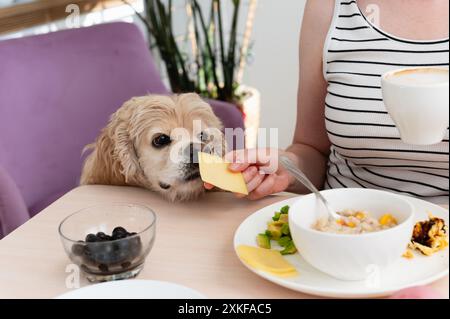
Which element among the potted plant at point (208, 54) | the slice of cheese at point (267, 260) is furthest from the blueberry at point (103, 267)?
the potted plant at point (208, 54)

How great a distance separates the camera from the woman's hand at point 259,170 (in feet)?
2.93

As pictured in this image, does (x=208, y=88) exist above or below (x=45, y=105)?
below

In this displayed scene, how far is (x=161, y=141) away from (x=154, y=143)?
0.01m

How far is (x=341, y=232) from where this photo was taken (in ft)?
2.06

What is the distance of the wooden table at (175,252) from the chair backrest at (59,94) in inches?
22.3

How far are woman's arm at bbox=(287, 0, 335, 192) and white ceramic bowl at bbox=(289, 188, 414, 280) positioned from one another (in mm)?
394

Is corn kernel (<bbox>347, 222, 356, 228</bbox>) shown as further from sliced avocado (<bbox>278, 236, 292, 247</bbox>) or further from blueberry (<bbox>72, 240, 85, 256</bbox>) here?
blueberry (<bbox>72, 240, 85, 256</bbox>)

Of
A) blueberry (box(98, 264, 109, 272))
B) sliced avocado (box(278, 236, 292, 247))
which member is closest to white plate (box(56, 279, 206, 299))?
blueberry (box(98, 264, 109, 272))

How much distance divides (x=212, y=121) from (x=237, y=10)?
120 cm

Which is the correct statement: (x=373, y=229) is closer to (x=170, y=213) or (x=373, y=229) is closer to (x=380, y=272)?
(x=380, y=272)

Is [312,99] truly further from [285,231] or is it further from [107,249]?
[107,249]

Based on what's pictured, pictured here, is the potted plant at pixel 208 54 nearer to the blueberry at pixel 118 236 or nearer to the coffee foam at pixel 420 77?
the blueberry at pixel 118 236

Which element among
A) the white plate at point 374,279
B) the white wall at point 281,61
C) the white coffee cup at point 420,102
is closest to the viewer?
the white coffee cup at point 420,102
